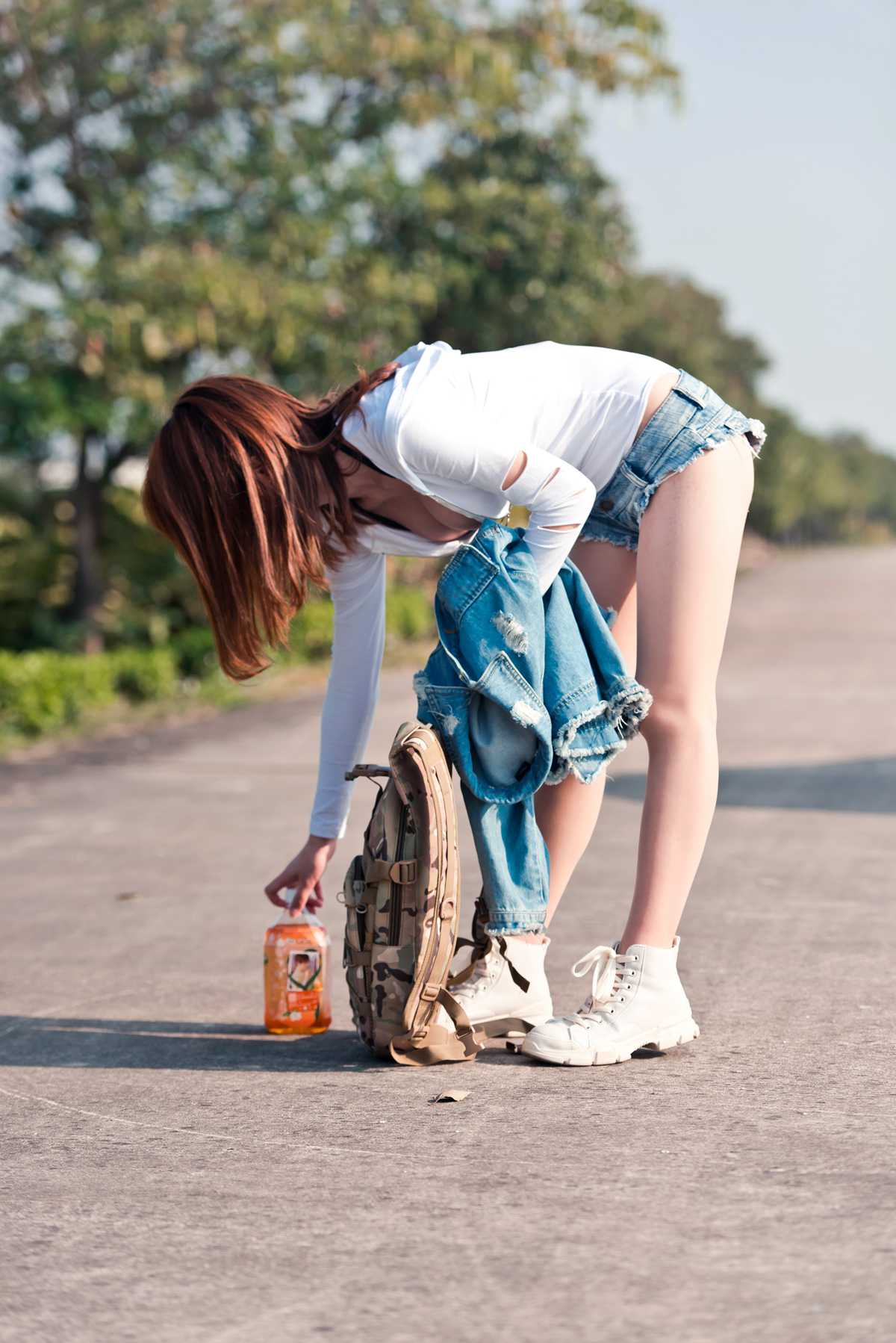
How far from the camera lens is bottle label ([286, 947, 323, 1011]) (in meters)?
3.62

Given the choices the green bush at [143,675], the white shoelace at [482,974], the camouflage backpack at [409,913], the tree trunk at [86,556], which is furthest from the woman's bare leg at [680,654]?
the tree trunk at [86,556]

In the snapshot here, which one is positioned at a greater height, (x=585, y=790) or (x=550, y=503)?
(x=550, y=503)

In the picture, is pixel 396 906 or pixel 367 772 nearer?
pixel 396 906

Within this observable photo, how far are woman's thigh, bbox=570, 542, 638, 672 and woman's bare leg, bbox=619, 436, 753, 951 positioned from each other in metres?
0.25

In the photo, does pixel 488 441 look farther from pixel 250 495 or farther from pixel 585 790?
pixel 585 790

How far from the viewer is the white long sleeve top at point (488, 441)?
3031 millimetres

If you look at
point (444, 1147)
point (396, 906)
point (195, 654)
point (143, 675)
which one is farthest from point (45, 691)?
point (444, 1147)

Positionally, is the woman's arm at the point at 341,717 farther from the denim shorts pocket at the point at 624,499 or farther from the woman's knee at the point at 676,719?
the woman's knee at the point at 676,719

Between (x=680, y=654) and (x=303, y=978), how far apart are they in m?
1.13

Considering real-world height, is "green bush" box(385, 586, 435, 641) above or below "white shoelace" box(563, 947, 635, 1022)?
above

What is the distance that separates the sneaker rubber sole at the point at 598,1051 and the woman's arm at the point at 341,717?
2.08 feet

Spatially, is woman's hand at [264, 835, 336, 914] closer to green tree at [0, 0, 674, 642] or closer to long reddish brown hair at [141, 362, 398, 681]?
long reddish brown hair at [141, 362, 398, 681]

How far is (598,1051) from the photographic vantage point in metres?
3.21

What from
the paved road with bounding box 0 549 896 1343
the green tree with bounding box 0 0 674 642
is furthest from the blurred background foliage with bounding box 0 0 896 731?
the paved road with bounding box 0 549 896 1343
